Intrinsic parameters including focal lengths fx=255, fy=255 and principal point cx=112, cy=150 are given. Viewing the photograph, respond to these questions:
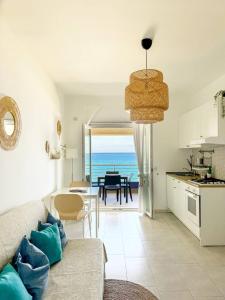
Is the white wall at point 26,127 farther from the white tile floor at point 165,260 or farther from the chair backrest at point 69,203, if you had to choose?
the white tile floor at point 165,260

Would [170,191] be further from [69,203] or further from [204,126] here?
[69,203]

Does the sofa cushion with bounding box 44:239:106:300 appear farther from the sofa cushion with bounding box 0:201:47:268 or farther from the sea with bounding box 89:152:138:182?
the sea with bounding box 89:152:138:182

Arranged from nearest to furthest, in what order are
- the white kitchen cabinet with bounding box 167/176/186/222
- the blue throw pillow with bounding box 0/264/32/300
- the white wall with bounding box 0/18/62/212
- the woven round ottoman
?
the blue throw pillow with bounding box 0/264/32/300, the woven round ottoman, the white wall with bounding box 0/18/62/212, the white kitchen cabinet with bounding box 167/176/186/222

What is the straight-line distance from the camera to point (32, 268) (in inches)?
69.0

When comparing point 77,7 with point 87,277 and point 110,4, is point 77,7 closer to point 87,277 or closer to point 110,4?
point 110,4

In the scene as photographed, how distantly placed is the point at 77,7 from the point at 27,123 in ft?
4.79

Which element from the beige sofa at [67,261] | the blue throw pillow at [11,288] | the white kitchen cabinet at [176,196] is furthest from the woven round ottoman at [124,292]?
the white kitchen cabinet at [176,196]

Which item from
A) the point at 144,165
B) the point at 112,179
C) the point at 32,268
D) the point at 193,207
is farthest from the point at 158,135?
the point at 32,268

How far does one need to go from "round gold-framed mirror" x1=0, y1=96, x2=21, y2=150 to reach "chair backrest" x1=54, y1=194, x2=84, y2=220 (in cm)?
126

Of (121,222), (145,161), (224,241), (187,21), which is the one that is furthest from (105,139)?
(187,21)

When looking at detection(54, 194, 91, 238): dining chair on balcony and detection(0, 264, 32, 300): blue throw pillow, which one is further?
detection(54, 194, 91, 238): dining chair on balcony

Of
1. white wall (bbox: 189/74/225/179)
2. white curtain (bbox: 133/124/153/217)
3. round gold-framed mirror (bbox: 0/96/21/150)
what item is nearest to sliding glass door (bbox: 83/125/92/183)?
white curtain (bbox: 133/124/153/217)

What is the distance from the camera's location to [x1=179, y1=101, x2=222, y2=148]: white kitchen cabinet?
3650 mm

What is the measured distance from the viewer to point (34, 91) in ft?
11.2
